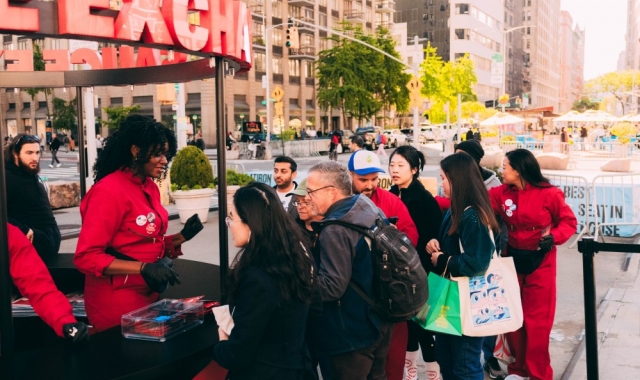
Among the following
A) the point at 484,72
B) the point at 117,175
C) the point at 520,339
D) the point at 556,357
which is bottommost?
the point at 556,357

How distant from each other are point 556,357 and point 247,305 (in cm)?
404

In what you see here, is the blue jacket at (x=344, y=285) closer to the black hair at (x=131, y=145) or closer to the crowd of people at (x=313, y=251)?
the crowd of people at (x=313, y=251)

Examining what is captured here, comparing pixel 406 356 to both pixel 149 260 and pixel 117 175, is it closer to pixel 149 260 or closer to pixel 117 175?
pixel 149 260

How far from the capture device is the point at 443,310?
4.02 metres

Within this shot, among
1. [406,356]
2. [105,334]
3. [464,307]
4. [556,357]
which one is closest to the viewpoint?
[105,334]

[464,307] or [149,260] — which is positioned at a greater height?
[149,260]

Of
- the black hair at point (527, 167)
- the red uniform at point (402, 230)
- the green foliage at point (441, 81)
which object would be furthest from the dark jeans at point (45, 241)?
the green foliage at point (441, 81)

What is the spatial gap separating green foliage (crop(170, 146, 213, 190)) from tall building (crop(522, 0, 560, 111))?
125 metres

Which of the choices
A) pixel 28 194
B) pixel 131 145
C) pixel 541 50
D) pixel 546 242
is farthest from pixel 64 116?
pixel 541 50

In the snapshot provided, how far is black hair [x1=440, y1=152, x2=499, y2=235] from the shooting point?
399 cm

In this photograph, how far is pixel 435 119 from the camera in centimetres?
5041

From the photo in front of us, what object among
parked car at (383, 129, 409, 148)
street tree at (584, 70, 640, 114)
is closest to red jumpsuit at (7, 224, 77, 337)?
parked car at (383, 129, 409, 148)

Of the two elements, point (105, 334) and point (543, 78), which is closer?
point (105, 334)

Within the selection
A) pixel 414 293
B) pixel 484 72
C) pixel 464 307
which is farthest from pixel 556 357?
pixel 484 72
